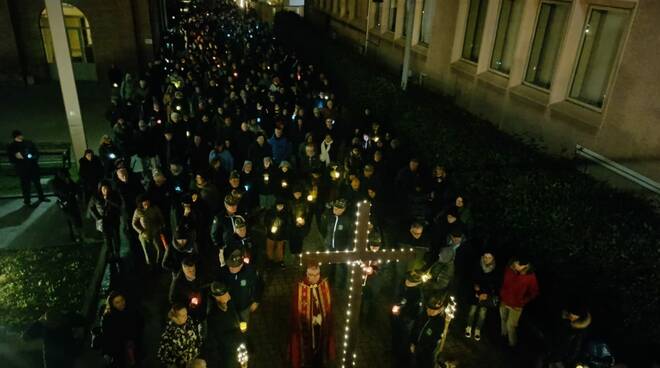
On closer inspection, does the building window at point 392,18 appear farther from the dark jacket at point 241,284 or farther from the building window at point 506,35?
the dark jacket at point 241,284

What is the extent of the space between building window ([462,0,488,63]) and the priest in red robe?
9.65 metres

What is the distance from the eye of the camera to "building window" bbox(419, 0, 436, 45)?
16203mm

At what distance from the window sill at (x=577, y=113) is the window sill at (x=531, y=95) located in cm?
34

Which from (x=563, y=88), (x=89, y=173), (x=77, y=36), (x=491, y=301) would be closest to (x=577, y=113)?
(x=563, y=88)

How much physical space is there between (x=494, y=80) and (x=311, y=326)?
28.2 ft

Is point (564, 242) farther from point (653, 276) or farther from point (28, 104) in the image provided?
point (28, 104)

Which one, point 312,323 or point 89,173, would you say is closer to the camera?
point 312,323

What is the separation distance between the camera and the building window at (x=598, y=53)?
8.95m

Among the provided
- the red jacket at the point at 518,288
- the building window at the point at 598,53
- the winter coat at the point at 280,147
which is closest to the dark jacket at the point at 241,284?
the red jacket at the point at 518,288

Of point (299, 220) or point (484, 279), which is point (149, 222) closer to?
point (299, 220)

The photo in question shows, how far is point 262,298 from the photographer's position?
8148mm

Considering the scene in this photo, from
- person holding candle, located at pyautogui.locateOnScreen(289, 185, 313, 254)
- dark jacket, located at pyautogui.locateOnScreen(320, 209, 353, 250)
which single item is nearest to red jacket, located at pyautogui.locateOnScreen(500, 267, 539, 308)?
dark jacket, located at pyautogui.locateOnScreen(320, 209, 353, 250)

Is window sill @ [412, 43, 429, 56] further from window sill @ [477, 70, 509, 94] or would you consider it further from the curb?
the curb

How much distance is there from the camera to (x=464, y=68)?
45.1ft
